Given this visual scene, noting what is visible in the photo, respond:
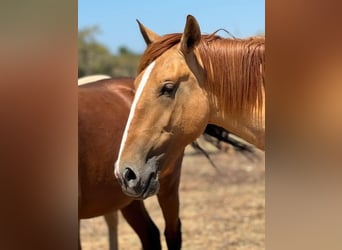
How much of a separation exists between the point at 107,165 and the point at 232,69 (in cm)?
87

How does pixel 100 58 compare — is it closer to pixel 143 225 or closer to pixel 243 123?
pixel 143 225

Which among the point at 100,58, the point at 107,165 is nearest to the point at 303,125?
the point at 107,165

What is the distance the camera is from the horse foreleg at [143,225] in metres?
2.71

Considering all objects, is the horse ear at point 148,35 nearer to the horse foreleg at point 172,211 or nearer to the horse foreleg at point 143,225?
the horse foreleg at point 172,211

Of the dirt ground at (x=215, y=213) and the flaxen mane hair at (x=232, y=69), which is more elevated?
the flaxen mane hair at (x=232, y=69)

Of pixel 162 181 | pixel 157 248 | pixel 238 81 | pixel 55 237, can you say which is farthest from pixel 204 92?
pixel 157 248

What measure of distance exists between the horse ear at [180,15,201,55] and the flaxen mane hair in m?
0.02

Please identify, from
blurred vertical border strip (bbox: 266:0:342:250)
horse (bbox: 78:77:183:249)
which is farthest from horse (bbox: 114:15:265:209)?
horse (bbox: 78:77:183:249)

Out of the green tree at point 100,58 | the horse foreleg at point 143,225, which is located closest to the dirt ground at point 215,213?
the horse foreleg at point 143,225

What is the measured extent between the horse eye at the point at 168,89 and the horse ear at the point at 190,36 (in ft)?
0.31

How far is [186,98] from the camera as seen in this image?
5.25 feet

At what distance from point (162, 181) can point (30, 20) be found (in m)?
1.39

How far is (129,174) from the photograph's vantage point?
1.58 metres

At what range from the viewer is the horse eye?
157 cm
